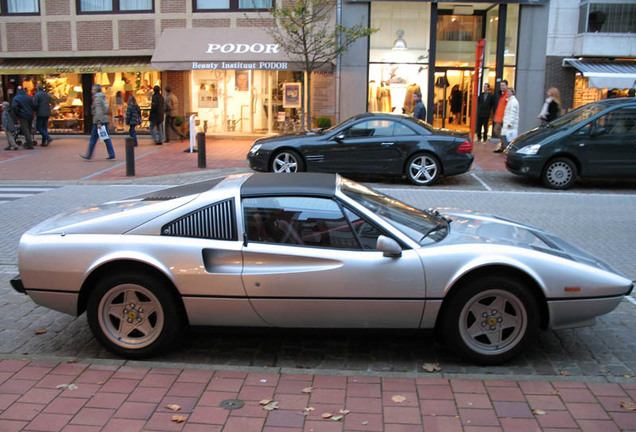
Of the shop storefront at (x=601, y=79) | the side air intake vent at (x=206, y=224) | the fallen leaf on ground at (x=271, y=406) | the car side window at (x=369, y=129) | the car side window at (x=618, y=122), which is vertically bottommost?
the fallen leaf on ground at (x=271, y=406)

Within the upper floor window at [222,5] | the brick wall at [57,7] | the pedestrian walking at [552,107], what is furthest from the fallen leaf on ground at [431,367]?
the brick wall at [57,7]

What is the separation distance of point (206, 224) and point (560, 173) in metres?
10.1

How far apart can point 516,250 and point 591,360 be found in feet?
3.35

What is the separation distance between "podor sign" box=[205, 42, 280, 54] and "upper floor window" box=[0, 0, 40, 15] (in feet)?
22.3

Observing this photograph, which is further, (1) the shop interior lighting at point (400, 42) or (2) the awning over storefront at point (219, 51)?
(1) the shop interior lighting at point (400, 42)

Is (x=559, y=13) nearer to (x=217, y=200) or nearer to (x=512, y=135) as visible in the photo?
(x=512, y=135)

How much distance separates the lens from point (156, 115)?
1989 cm

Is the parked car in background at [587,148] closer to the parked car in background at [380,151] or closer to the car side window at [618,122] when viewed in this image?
the car side window at [618,122]

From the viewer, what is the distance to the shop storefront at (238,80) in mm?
19797

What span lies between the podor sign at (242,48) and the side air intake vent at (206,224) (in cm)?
1602

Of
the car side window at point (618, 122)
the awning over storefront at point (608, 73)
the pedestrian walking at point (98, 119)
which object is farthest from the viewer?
the awning over storefront at point (608, 73)

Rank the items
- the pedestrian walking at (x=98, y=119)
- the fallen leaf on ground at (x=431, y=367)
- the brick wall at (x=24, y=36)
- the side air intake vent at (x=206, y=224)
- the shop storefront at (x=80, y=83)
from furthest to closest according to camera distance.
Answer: the brick wall at (x=24, y=36) → the shop storefront at (x=80, y=83) → the pedestrian walking at (x=98, y=119) → the side air intake vent at (x=206, y=224) → the fallen leaf on ground at (x=431, y=367)

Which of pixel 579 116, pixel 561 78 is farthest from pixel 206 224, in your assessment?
pixel 561 78

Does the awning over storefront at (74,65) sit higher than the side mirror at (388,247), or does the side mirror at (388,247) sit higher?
the awning over storefront at (74,65)
